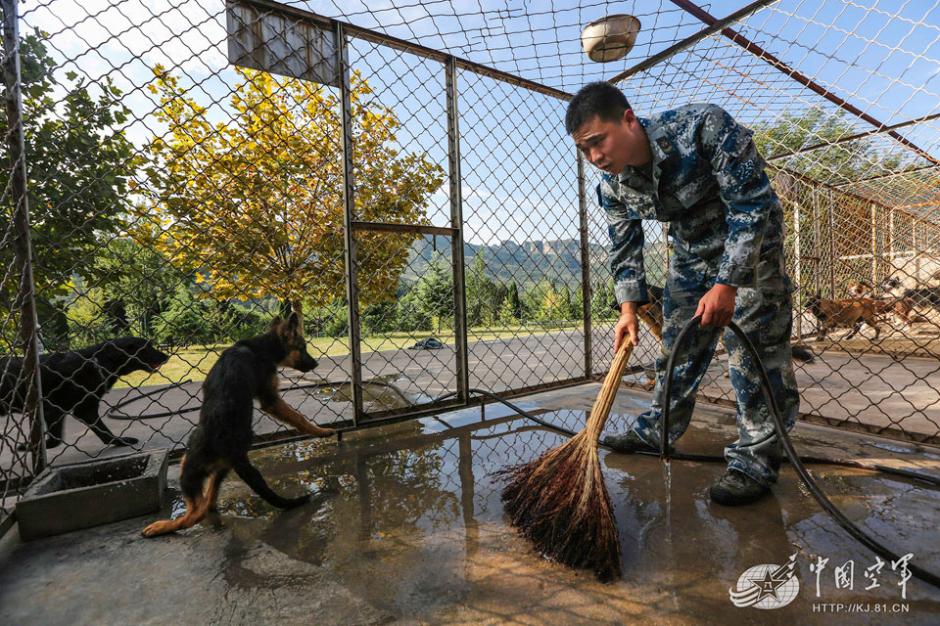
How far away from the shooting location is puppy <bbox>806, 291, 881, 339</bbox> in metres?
7.33

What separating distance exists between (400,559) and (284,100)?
431cm

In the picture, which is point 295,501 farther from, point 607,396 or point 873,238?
point 873,238

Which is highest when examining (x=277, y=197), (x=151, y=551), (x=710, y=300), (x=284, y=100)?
(x=284, y=100)

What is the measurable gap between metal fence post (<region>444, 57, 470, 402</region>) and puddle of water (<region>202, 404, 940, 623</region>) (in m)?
1.10

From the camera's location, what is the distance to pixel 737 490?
191 centimetres

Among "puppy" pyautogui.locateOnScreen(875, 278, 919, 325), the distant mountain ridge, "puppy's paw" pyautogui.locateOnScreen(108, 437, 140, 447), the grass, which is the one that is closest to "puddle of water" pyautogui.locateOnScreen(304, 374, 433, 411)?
the grass

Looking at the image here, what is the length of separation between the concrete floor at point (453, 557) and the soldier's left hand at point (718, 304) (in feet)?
2.71

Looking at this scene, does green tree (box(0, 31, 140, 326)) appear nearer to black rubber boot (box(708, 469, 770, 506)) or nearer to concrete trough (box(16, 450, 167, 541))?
concrete trough (box(16, 450, 167, 541))

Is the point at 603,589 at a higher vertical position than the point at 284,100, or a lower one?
lower

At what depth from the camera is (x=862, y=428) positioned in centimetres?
268

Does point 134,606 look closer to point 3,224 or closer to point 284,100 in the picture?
point 3,224

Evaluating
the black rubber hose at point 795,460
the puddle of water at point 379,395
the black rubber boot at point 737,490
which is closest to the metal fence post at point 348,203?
the puddle of water at point 379,395

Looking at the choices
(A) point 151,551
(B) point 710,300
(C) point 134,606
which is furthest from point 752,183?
(A) point 151,551

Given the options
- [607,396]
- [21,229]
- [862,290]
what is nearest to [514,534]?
[607,396]
